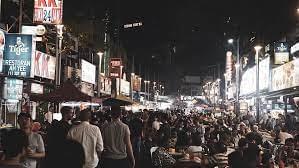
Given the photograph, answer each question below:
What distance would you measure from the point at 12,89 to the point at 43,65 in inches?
200

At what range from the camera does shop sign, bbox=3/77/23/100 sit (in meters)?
20.2

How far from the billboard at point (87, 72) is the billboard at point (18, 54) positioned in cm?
1634

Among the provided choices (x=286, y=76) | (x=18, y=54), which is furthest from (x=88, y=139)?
(x=286, y=76)

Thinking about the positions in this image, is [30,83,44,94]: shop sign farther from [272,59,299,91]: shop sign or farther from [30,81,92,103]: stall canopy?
[272,59,299,91]: shop sign

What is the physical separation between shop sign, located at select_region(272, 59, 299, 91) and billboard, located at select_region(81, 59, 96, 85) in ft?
48.6

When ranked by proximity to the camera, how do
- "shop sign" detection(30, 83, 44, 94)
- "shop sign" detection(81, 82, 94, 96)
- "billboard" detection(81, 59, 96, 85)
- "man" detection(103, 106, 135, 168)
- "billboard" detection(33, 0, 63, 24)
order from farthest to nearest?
"shop sign" detection(81, 82, 94, 96), "billboard" detection(81, 59, 96, 85), "shop sign" detection(30, 83, 44, 94), "billboard" detection(33, 0, 63, 24), "man" detection(103, 106, 135, 168)

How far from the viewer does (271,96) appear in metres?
30.2

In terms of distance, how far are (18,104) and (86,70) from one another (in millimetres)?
17060

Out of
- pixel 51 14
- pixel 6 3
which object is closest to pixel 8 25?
pixel 6 3

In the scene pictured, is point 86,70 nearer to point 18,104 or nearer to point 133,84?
point 18,104

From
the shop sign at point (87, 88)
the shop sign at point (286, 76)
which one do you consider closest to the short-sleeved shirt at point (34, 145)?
the shop sign at point (286, 76)

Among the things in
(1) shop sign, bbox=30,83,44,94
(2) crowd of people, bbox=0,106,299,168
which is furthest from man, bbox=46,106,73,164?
(1) shop sign, bbox=30,83,44,94

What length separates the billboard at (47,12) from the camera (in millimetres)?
21344

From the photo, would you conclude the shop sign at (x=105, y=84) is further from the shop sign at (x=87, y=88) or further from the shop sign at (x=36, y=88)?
the shop sign at (x=36, y=88)
